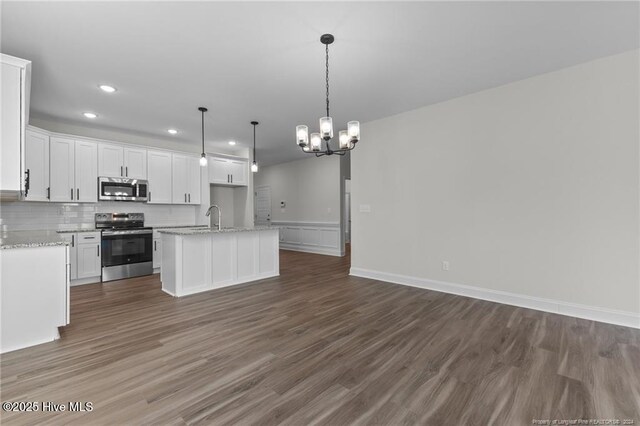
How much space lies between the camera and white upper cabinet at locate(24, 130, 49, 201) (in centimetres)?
423

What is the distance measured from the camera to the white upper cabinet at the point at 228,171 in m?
6.54

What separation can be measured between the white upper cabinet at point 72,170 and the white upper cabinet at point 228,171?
2130 mm

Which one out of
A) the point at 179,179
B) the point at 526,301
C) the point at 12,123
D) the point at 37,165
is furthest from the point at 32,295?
the point at 526,301

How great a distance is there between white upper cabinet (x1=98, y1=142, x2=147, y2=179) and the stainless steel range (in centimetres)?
78

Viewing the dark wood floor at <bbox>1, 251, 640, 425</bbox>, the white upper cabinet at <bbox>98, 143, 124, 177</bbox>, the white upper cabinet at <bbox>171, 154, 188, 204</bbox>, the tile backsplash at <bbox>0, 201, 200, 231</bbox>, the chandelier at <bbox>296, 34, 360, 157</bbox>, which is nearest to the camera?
the dark wood floor at <bbox>1, 251, 640, 425</bbox>

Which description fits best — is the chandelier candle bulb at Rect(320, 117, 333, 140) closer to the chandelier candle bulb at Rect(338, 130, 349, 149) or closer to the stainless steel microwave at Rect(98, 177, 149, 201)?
the chandelier candle bulb at Rect(338, 130, 349, 149)

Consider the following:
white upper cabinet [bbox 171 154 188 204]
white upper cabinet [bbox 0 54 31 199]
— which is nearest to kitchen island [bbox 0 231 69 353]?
white upper cabinet [bbox 0 54 31 199]

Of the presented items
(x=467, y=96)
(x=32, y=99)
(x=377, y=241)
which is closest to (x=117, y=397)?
(x=377, y=241)

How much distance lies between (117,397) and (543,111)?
192 inches

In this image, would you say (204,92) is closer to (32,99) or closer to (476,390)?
(32,99)

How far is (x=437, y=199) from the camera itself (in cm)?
424

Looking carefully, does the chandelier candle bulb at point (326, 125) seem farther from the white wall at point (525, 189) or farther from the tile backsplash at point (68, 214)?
the tile backsplash at point (68, 214)

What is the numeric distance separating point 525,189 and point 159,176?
621 centimetres

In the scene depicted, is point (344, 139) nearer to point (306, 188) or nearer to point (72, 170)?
point (72, 170)
